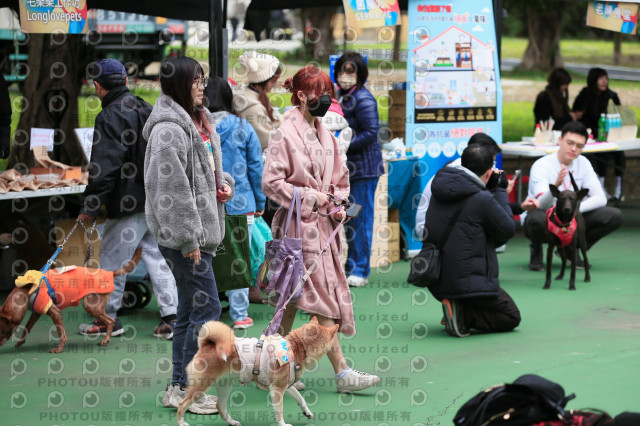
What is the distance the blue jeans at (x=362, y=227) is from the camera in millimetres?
8172

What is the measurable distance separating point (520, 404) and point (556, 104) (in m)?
10.2

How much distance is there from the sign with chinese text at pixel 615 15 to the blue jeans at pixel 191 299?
696 cm

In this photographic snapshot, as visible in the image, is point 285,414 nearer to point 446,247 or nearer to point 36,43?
point 446,247

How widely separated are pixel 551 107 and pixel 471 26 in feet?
12.5

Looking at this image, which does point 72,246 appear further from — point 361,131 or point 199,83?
point 199,83

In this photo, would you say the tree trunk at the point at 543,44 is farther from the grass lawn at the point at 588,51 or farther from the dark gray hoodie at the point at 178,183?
the dark gray hoodie at the point at 178,183

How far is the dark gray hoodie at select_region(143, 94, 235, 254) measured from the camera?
4.55 m

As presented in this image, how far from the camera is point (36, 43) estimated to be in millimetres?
10922

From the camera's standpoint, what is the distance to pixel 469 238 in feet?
21.3

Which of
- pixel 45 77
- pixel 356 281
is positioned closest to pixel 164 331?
pixel 356 281

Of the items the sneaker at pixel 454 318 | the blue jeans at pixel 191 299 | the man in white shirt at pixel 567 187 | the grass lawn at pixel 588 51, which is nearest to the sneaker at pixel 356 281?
the sneaker at pixel 454 318

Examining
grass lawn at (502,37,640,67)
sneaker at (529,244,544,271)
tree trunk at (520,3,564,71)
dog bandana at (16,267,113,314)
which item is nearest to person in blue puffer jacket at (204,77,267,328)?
dog bandana at (16,267,113,314)

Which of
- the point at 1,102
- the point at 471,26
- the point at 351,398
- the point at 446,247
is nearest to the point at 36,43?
the point at 1,102

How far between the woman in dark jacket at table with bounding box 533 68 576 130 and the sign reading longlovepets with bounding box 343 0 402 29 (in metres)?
4.61
